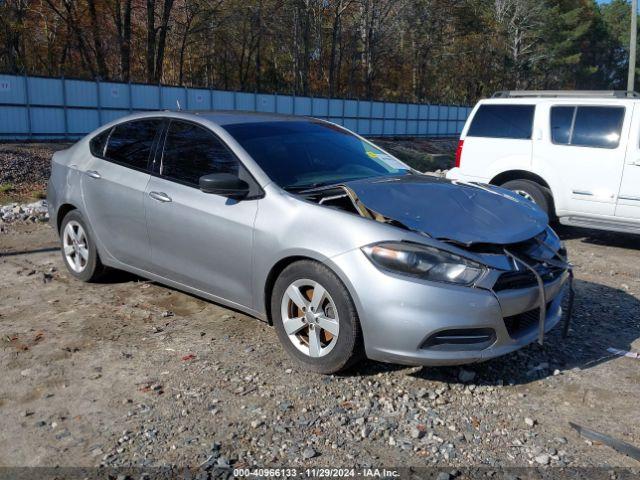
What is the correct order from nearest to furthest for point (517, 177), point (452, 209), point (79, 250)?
point (452, 209) < point (79, 250) < point (517, 177)

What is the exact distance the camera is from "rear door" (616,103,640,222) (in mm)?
7434

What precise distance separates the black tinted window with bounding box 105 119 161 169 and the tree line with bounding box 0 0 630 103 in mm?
22566

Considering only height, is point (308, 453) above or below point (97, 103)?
below

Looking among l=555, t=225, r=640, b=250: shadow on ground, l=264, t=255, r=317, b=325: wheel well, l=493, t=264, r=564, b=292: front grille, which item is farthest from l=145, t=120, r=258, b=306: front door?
l=555, t=225, r=640, b=250: shadow on ground

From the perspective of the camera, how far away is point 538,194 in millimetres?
8234

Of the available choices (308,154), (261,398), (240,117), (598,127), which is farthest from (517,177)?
(261,398)

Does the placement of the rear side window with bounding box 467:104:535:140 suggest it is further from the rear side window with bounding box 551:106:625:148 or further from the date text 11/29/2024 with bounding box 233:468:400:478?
the date text 11/29/2024 with bounding box 233:468:400:478

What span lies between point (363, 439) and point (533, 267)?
5.02 ft

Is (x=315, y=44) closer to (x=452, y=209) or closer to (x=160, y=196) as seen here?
(x=160, y=196)

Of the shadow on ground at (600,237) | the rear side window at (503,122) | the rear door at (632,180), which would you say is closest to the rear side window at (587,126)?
the rear door at (632,180)

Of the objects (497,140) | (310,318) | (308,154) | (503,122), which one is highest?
(503,122)

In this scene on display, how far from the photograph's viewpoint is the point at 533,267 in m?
3.85

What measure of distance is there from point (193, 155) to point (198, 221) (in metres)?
0.60

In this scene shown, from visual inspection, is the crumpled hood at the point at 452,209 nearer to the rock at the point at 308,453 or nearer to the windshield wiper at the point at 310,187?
the windshield wiper at the point at 310,187
